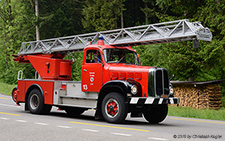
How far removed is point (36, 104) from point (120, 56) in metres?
4.60

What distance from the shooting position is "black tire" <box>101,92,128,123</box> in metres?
11.8

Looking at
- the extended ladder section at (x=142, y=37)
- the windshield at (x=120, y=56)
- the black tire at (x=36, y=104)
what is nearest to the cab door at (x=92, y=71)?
the windshield at (x=120, y=56)

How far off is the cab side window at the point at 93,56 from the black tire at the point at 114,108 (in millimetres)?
1754

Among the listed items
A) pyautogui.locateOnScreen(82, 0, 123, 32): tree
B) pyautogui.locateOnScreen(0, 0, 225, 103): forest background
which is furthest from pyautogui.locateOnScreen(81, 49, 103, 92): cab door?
pyautogui.locateOnScreen(82, 0, 123, 32): tree

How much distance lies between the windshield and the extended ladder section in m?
0.37

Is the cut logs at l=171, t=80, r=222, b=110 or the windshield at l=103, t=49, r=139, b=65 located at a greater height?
the windshield at l=103, t=49, r=139, b=65

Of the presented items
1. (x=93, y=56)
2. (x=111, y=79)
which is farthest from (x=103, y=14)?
(x=111, y=79)

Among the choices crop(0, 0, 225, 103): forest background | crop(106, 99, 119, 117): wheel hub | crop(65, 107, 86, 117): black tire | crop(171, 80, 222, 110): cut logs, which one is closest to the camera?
crop(106, 99, 119, 117): wheel hub

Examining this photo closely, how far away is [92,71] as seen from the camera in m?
13.5

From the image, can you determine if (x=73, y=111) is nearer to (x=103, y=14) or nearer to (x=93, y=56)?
(x=93, y=56)

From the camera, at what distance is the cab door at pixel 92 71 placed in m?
13.3

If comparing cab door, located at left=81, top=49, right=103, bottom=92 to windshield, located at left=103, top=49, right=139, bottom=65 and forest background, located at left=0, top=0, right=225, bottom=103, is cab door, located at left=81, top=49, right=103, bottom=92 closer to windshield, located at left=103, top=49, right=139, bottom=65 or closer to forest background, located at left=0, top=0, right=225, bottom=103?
windshield, located at left=103, top=49, right=139, bottom=65

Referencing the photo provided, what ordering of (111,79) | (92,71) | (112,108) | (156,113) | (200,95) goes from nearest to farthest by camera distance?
(112,108) < (111,79) < (156,113) < (92,71) < (200,95)

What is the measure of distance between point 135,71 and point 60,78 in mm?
5051
